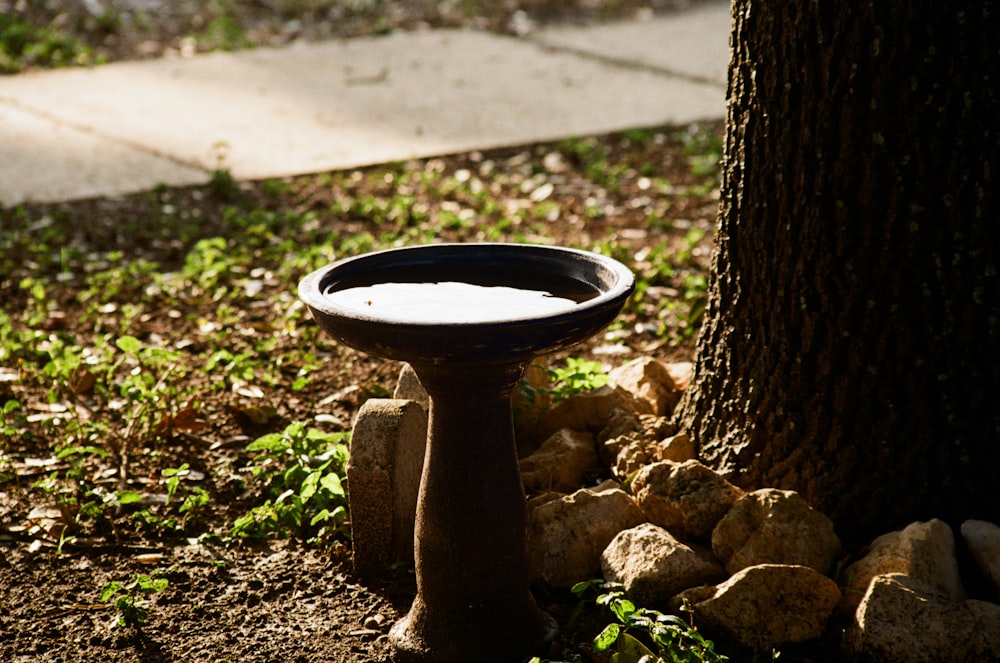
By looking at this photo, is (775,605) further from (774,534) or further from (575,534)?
(575,534)

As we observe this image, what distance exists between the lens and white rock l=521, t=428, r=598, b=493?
301 centimetres

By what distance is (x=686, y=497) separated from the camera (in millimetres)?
2701

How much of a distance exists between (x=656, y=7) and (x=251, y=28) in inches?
125

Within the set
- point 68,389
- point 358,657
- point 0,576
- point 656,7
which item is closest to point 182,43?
point 656,7

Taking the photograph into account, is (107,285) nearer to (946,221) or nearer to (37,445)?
(37,445)

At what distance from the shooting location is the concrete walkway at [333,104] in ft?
19.2

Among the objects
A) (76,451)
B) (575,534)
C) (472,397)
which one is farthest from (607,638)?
(76,451)

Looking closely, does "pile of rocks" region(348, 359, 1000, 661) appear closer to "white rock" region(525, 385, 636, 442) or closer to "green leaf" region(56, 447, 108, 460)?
"white rock" region(525, 385, 636, 442)

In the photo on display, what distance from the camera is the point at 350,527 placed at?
2.95 metres

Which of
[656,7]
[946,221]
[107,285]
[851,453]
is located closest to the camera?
[946,221]

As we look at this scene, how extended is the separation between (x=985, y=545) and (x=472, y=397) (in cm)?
116

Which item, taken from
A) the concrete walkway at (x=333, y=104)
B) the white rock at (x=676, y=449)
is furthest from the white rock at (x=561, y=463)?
the concrete walkway at (x=333, y=104)

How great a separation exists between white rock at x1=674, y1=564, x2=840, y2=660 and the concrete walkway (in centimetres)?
393

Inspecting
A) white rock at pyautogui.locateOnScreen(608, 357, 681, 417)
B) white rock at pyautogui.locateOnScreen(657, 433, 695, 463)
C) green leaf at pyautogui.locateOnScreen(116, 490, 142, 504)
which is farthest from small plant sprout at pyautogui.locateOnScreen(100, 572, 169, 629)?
white rock at pyautogui.locateOnScreen(608, 357, 681, 417)
